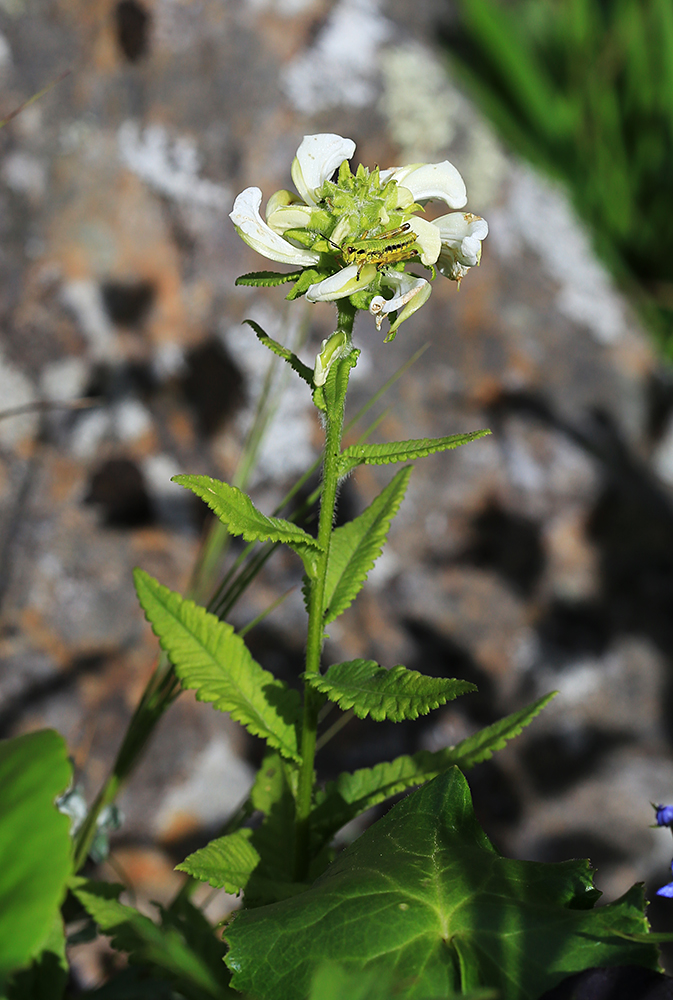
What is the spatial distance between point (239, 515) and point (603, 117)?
6.18ft

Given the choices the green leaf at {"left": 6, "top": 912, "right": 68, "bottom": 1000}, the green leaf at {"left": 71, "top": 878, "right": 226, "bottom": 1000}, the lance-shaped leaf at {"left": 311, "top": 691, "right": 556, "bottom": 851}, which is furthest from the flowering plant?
the green leaf at {"left": 6, "top": 912, "right": 68, "bottom": 1000}

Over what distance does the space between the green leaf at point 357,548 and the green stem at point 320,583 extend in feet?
0.09

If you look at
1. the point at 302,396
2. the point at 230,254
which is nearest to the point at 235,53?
the point at 230,254

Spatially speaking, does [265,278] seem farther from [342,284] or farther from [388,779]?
[388,779]

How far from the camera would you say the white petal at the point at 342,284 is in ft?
1.73

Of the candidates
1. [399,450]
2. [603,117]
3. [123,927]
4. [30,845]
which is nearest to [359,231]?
[399,450]

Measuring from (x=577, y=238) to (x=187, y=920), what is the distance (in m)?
1.63

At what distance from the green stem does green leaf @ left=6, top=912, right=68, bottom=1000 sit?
0.23 m

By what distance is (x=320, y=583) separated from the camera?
61 centimetres

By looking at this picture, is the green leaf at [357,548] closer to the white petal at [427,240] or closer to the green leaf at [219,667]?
the green leaf at [219,667]

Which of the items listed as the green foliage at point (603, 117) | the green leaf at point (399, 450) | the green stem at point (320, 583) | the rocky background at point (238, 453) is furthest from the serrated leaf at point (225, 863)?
the green foliage at point (603, 117)

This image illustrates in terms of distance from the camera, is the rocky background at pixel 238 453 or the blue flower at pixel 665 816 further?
the rocky background at pixel 238 453

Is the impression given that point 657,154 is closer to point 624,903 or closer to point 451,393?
point 451,393

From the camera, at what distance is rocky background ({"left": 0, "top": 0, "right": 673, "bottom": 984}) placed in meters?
1.31
